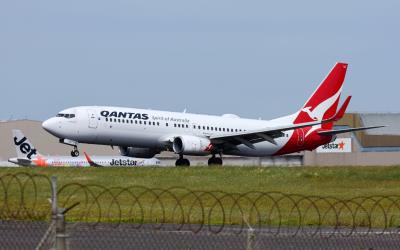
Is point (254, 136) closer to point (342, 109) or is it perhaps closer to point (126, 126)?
point (342, 109)

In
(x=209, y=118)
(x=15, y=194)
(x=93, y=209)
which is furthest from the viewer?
(x=209, y=118)

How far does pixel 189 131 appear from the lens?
53.2 meters

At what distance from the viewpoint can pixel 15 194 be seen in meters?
28.5

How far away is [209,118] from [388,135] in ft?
174

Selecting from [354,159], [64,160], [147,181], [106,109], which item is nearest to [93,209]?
[147,181]

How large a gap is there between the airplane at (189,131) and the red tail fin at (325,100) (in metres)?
0.06

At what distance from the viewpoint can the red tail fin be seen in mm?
59312

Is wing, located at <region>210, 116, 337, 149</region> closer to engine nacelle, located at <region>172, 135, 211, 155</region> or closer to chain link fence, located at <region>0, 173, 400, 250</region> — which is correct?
engine nacelle, located at <region>172, 135, 211, 155</region>

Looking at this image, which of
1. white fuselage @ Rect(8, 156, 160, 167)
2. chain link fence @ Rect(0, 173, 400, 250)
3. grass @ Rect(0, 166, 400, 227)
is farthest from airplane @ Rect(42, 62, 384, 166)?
white fuselage @ Rect(8, 156, 160, 167)

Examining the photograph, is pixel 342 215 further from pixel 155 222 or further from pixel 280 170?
pixel 280 170

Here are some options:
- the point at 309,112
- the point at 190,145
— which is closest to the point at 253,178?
the point at 190,145

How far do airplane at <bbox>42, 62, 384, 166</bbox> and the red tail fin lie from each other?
6 cm

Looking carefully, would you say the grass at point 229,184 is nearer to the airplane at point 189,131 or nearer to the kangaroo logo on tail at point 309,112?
the airplane at point 189,131

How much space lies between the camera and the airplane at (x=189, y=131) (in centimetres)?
5068
